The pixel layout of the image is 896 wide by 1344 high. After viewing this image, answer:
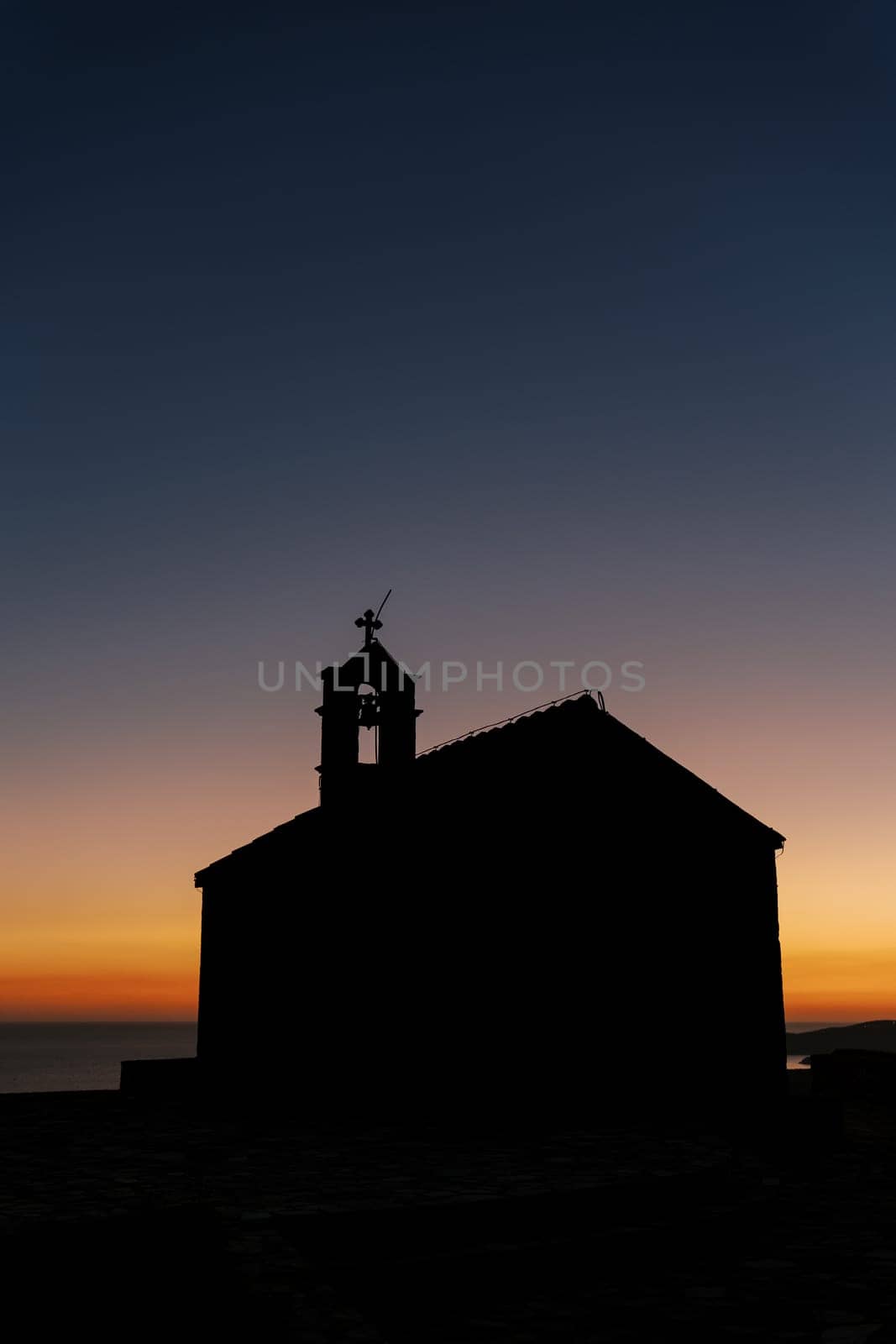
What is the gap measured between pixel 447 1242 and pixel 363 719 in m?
13.8

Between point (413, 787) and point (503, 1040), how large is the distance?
4596 millimetres

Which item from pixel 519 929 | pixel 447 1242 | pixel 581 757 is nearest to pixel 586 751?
pixel 581 757

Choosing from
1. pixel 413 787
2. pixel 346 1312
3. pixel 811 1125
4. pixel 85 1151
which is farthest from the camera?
pixel 413 787

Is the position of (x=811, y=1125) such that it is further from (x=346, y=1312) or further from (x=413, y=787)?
(x=346, y=1312)

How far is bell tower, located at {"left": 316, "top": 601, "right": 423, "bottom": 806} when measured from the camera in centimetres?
2286

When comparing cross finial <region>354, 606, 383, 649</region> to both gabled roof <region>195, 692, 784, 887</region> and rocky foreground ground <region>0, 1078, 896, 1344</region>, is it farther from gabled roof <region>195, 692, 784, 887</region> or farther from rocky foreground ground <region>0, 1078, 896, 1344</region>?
rocky foreground ground <region>0, 1078, 896, 1344</region>

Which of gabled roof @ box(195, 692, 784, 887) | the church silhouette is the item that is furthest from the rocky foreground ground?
gabled roof @ box(195, 692, 784, 887)

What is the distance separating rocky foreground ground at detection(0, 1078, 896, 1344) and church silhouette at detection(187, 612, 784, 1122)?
13.1 ft

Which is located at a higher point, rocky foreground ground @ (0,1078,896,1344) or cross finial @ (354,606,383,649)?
cross finial @ (354,606,383,649)

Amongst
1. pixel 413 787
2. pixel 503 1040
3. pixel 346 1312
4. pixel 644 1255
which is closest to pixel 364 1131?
pixel 503 1040

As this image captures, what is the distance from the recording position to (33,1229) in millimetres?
9625

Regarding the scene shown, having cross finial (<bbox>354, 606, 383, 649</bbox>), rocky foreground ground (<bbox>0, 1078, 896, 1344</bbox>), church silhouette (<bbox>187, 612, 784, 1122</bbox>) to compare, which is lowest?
rocky foreground ground (<bbox>0, 1078, 896, 1344</bbox>)

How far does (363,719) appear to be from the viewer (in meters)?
23.2

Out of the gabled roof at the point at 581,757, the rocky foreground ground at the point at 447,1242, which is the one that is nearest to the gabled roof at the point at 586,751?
the gabled roof at the point at 581,757
